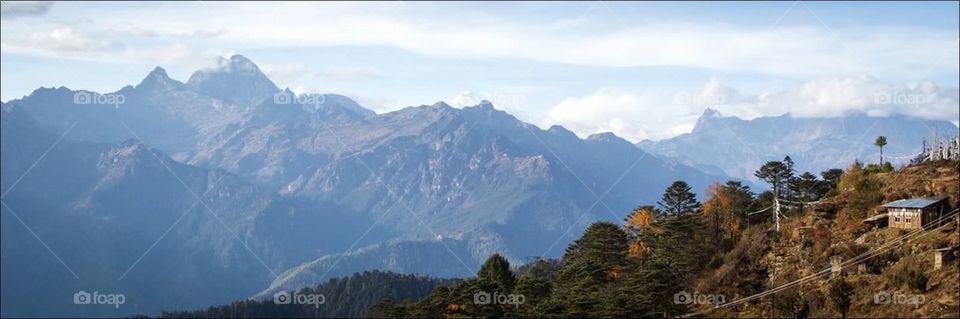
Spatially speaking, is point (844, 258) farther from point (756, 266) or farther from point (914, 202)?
point (756, 266)

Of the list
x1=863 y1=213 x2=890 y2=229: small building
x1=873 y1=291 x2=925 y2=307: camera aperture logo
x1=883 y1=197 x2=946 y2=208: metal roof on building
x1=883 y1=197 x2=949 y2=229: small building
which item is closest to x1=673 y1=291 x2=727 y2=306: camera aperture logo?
x1=863 y1=213 x2=890 y2=229: small building

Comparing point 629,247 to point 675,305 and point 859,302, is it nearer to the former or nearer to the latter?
point 675,305

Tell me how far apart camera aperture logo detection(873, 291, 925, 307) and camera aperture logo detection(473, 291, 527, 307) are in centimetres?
3473

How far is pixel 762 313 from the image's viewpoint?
80.2 meters

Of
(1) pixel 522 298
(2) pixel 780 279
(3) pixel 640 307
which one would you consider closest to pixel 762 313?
(2) pixel 780 279

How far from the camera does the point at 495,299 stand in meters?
97.9

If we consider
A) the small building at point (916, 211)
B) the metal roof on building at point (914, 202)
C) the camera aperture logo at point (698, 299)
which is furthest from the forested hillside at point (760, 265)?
the metal roof on building at point (914, 202)

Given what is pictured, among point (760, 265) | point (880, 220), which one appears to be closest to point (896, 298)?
point (880, 220)

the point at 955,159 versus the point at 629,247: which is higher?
the point at 955,159

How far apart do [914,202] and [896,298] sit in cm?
1208

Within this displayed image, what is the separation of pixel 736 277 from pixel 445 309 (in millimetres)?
29656

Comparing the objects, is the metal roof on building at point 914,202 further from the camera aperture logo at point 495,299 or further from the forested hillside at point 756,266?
the camera aperture logo at point 495,299

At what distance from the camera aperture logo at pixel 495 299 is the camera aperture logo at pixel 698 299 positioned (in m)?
16.3

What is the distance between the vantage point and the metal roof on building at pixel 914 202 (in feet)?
258
